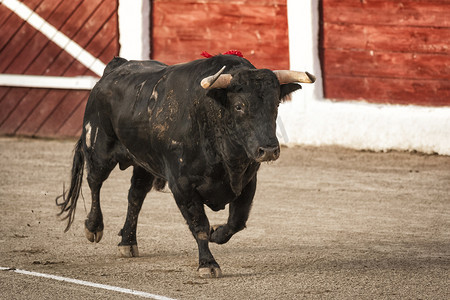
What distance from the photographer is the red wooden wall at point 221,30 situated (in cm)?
1145

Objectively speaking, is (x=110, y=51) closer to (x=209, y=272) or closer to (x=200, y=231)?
(x=200, y=231)

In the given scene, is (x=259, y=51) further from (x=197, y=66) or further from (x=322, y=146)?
(x=197, y=66)

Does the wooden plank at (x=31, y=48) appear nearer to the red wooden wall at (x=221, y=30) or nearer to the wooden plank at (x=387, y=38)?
the red wooden wall at (x=221, y=30)

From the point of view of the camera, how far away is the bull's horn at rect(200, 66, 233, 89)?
535 centimetres

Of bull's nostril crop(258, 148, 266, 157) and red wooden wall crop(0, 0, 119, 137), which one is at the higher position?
bull's nostril crop(258, 148, 266, 157)

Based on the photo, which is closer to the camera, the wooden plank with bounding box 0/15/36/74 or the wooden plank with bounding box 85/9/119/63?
the wooden plank with bounding box 85/9/119/63

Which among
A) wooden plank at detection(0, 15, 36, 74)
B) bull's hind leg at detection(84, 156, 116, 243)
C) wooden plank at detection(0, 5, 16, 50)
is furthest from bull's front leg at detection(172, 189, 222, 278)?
wooden plank at detection(0, 5, 16, 50)

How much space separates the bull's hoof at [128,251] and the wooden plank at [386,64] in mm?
5318

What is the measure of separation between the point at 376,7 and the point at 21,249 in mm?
5704

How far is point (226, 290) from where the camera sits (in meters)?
5.21

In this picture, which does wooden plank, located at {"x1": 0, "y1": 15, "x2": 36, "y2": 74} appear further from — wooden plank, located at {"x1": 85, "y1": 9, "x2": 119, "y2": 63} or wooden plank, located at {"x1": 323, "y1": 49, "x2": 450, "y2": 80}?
wooden plank, located at {"x1": 323, "y1": 49, "x2": 450, "y2": 80}

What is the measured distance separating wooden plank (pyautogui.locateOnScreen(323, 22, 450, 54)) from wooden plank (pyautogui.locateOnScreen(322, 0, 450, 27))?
0.06 metres

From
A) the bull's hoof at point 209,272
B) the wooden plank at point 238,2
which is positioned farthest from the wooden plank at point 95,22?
the bull's hoof at point 209,272

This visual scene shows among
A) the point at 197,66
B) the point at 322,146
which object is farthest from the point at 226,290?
the point at 322,146
